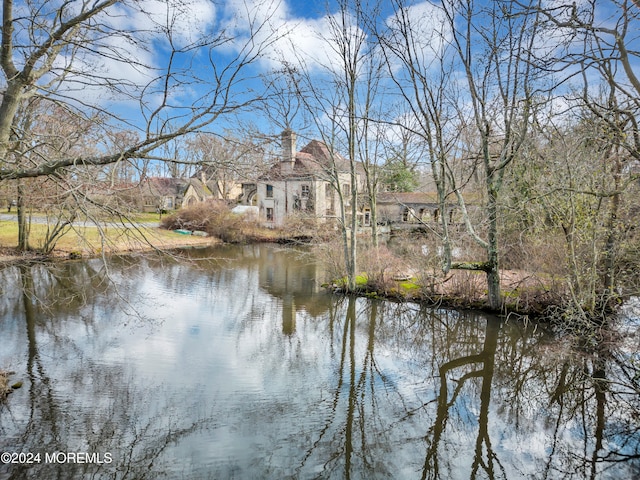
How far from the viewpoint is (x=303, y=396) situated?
6.62m

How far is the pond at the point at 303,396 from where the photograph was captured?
4.95 meters

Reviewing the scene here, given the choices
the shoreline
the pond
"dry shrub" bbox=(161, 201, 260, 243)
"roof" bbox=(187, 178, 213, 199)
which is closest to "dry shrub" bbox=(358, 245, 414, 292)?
the shoreline

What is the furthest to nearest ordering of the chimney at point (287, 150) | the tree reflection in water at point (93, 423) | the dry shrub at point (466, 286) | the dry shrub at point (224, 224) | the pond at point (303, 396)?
the dry shrub at point (224, 224), the dry shrub at point (466, 286), the pond at point (303, 396), the tree reflection in water at point (93, 423), the chimney at point (287, 150)

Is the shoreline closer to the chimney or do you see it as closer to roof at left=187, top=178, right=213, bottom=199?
the chimney

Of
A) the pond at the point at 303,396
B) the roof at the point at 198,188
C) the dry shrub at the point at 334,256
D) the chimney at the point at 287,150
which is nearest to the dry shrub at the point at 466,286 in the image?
the pond at the point at 303,396

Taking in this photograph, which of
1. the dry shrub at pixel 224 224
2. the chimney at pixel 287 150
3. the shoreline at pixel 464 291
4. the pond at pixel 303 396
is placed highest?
the chimney at pixel 287 150

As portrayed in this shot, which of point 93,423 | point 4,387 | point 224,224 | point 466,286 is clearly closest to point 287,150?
point 93,423

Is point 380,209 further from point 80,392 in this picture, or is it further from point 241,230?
point 80,392

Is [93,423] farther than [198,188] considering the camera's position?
No

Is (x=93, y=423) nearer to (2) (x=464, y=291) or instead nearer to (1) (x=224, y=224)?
(2) (x=464, y=291)

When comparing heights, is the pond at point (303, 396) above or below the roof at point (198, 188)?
below

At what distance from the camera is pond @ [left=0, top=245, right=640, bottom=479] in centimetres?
495

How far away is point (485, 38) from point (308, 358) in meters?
8.37

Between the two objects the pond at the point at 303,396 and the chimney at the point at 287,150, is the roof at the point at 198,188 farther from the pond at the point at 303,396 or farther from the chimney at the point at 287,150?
the chimney at the point at 287,150
